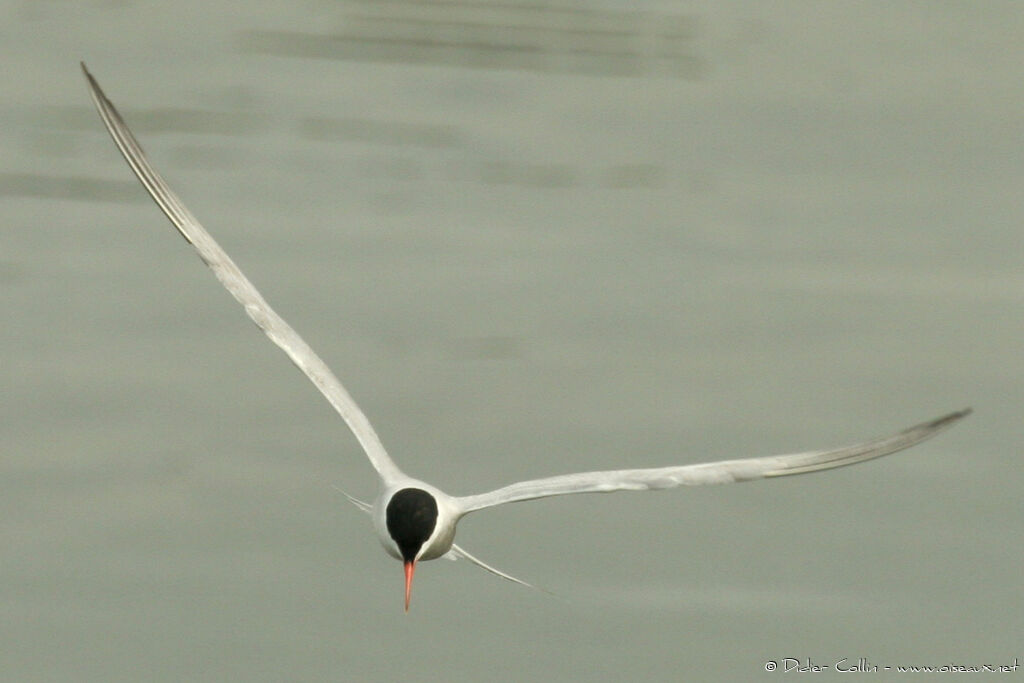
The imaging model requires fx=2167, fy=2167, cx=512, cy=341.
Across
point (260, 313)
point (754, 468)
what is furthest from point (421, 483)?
point (754, 468)

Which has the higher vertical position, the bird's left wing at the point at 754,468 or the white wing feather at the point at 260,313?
the white wing feather at the point at 260,313

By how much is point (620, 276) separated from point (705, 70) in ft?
Result: 12.8

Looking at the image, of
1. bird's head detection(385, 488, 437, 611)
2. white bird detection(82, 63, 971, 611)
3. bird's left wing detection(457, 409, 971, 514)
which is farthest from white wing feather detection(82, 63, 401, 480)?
bird's left wing detection(457, 409, 971, 514)

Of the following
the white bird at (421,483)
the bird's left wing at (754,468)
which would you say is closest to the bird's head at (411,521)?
the white bird at (421,483)

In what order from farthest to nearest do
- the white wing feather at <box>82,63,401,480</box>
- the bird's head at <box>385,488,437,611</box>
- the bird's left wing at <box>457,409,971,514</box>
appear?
1. the white wing feather at <box>82,63,401,480</box>
2. the bird's head at <box>385,488,437,611</box>
3. the bird's left wing at <box>457,409,971,514</box>

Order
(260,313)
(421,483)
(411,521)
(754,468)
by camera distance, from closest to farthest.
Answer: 1. (754,468)
2. (411,521)
3. (421,483)
4. (260,313)

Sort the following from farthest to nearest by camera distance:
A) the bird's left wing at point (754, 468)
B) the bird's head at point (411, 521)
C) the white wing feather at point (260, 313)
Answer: the white wing feather at point (260, 313) < the bird's head at point (411, 521) < the bird's left wing at point (754, 468)

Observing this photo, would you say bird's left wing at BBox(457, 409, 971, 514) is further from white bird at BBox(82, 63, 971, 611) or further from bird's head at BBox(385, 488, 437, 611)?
bird's head at BBox(385, 488, 437, 611)

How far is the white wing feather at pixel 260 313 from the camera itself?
9.55m

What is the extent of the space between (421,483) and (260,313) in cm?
104

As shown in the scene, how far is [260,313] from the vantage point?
9.55m

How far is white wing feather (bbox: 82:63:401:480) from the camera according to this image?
9555 mm

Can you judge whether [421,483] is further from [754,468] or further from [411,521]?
[754,468]

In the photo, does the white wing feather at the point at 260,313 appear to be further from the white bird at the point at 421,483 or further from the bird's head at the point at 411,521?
the bird's head at the point at 411,521
